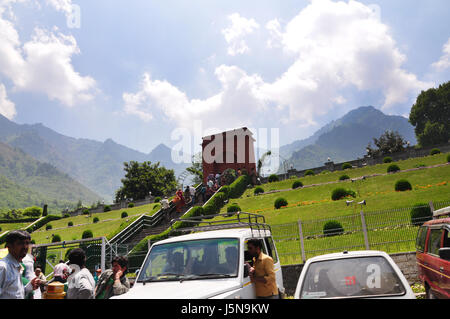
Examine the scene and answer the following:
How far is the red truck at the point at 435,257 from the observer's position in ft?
18.3

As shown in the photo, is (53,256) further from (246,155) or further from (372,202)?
(246,155)

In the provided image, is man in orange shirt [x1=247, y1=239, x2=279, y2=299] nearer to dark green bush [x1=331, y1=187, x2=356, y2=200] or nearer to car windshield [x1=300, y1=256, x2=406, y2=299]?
car windshield [x1=300, y1=256, x2=406, y2=299]

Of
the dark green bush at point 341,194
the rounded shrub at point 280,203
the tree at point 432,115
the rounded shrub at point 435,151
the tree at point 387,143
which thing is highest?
the tree at point 432,115

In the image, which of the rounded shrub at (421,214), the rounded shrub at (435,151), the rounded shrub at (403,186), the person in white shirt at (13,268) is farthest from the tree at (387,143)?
the person in white shirt at (13,268)

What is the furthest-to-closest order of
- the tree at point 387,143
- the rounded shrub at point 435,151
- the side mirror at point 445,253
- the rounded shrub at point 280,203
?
1. the tree at point 387,143
2. the rounded shrub at point 435,151
3. the rounded shrub at point 280,203
4. the side mirror at point 445,253

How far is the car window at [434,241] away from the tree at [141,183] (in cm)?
6393

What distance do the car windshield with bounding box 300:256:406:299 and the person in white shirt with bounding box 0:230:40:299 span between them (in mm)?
3640

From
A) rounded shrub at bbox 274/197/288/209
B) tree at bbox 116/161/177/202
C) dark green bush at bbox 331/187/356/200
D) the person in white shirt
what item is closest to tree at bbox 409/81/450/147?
dark green bush at bbox 331/187/356/200

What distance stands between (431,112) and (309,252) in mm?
67137

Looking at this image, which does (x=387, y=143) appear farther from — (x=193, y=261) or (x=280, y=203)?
(x=193, y=261)

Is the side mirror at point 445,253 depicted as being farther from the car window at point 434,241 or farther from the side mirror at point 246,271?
the side mirror at point 246,271

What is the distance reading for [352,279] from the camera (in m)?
4.64

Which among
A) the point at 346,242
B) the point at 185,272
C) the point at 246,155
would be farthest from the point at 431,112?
the point at 185,272

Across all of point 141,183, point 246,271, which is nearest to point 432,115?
point 141,183
